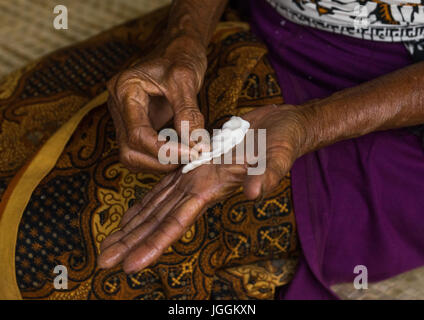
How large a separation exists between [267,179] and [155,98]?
39 centimetres

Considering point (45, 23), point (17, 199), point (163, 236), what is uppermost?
point (45, 23)

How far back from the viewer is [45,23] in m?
2.06

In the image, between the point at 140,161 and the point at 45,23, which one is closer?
the point at 140,161

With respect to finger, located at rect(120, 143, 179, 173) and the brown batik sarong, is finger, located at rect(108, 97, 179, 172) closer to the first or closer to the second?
finger, located at rect(120, 143, 179, 173)

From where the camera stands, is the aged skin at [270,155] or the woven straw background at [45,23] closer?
the aged skin at [270,155]

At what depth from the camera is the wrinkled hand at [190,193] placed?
2.72 feet

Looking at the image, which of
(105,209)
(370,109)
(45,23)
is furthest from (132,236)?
(45,23)

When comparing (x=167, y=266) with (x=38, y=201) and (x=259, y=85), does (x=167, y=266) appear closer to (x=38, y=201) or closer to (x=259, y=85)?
(x=38, y=201)

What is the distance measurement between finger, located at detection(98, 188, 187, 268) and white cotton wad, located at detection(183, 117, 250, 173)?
2.7 inches

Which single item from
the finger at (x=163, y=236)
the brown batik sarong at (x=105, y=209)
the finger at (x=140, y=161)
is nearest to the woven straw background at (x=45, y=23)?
the brown batik sarong at (x=105, y=209)

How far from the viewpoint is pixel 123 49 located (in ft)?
4.92

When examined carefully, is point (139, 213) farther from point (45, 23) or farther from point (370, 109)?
point (45, 23)

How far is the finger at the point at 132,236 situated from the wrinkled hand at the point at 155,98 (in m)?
0.07

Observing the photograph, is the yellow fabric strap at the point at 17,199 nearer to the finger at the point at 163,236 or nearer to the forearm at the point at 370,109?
the finger at the point at 163,236
